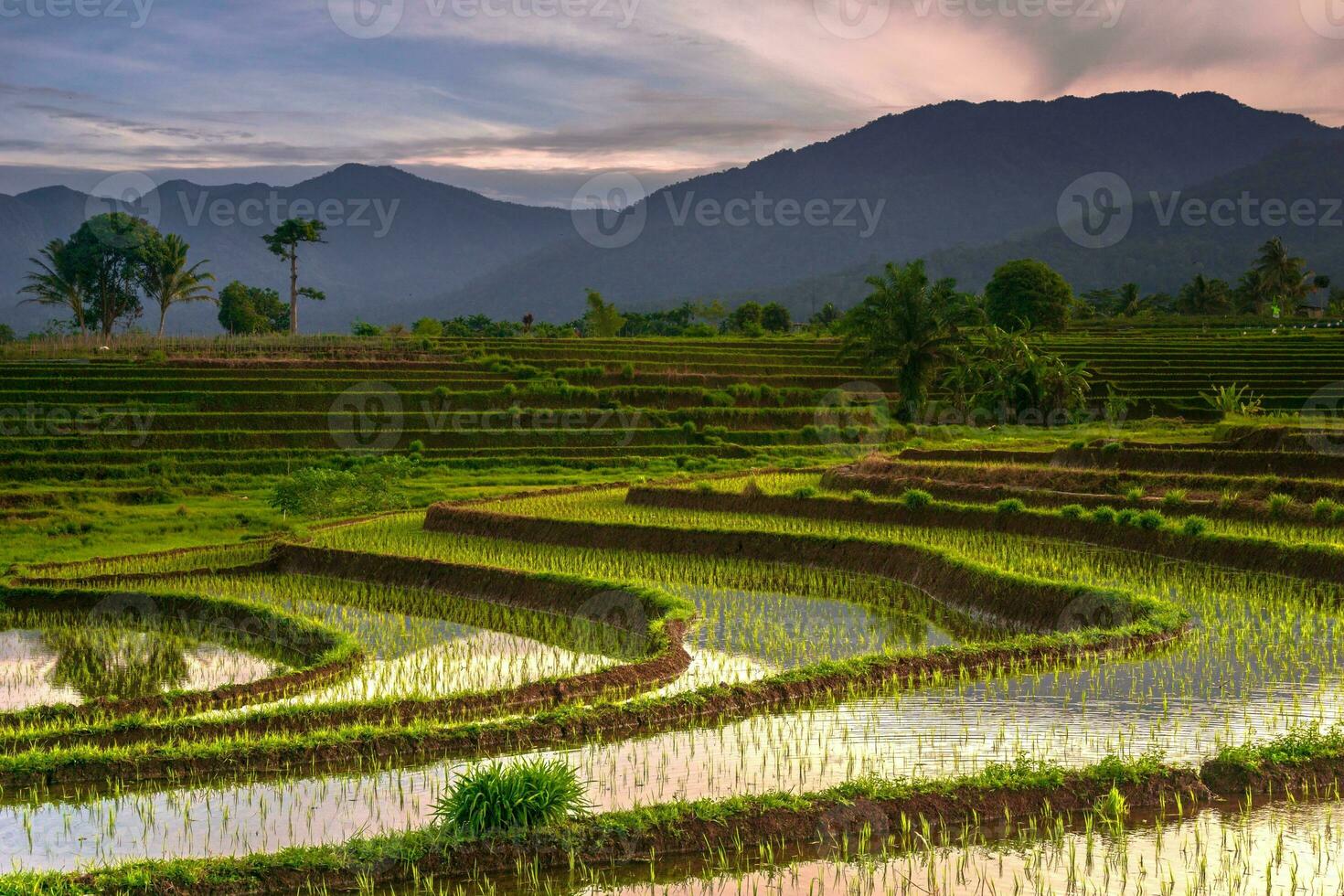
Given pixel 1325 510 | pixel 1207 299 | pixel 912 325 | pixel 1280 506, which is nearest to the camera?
pixel 1325 510

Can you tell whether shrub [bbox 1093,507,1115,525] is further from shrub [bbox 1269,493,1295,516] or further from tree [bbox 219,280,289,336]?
tree [bbox 219,280,289,336]

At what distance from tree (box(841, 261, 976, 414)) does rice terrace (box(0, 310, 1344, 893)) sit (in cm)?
1037

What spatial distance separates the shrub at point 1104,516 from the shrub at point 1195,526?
1.57 m

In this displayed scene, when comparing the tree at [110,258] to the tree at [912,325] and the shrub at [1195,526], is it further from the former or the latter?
the shrub at [1195,526]

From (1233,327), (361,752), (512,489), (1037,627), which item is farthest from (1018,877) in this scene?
(1233,327)

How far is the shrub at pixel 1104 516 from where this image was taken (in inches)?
725

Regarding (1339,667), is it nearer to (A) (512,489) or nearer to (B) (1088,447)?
(B) (1088,447)

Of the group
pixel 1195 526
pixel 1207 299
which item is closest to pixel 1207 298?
pixel 1207 299

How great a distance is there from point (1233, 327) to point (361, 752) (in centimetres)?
7162

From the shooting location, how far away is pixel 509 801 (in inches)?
267

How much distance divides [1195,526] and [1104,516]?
6.18 ft

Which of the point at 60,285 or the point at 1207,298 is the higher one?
the point at 1207,298

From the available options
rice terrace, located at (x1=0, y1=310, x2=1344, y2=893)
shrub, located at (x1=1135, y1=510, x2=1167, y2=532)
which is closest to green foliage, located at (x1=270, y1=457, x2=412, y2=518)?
rice terrace, located at (x1=0, y1=310, x2=1344, y2=893)

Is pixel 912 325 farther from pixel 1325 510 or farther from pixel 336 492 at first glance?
pixel 1325 510
